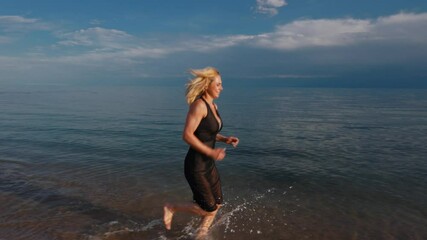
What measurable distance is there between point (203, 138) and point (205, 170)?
591 millimetres

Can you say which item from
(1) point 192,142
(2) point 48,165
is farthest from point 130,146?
(1) point 192,142

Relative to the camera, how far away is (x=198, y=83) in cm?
543

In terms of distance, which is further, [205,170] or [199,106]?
[205,170]

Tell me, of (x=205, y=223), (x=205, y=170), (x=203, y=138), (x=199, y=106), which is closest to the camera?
(x=199, y=106)

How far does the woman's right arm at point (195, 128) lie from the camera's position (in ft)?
17.0

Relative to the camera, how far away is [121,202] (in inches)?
352

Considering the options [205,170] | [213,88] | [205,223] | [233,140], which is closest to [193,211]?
[205,223]

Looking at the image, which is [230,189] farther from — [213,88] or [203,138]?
[213,88]

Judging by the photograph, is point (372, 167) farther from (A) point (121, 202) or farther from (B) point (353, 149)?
(A) point (121, 202)

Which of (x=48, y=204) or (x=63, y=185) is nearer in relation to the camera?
(x=48, y=204)

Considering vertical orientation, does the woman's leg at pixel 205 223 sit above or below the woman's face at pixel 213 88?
below

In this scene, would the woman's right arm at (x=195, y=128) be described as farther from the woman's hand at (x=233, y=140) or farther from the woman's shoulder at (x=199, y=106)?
the woman's hand at (x=233, y=140)

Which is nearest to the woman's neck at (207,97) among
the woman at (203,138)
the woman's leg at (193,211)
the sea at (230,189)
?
the woman at (203,138)

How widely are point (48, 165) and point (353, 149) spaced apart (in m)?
13.5
